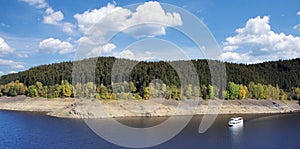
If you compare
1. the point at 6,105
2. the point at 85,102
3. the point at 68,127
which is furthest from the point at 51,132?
the point at 6,105

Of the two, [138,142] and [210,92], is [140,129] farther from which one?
[210,92]

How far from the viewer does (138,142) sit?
173 ft

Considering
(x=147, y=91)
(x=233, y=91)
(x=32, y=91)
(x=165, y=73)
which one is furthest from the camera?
(x=32, y=91)

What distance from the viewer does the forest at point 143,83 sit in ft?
367

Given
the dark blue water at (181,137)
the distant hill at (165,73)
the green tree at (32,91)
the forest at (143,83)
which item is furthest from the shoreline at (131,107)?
the dark blue water at (181,137)

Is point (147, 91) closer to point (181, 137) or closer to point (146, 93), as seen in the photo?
point (146, 93)

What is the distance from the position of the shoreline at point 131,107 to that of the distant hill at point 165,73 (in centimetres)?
1358

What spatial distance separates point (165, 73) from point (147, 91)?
16312 mm

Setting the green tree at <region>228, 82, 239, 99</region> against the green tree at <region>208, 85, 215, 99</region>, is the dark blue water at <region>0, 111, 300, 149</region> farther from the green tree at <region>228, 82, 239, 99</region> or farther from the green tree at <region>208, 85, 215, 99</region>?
the green tree at <region>228, 82, 239, 99</region>

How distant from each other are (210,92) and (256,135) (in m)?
52.0

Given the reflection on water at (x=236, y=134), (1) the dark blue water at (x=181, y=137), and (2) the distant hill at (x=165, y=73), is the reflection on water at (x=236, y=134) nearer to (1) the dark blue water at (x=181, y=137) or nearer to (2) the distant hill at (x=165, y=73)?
(1) the dark blue water at (x=181, y=137)

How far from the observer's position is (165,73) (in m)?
122

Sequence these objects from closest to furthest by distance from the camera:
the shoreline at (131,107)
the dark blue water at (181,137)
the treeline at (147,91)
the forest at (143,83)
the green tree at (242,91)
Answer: the dark blue water at (181,137) → the shoreline at (131,107) → the treeline at (147,91) → the forest at (143,83) → the green tree at (242,91)

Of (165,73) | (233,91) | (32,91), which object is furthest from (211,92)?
(32,91)
